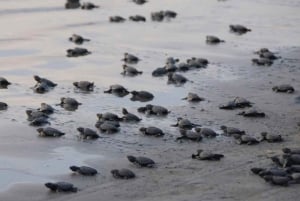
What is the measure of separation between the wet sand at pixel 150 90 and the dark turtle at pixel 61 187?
0.09 metres

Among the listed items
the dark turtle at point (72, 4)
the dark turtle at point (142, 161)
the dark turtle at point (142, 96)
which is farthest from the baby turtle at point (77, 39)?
the dark turtle at point (142, 161)

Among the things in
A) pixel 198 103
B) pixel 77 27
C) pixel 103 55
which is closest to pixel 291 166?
pixel 198 103

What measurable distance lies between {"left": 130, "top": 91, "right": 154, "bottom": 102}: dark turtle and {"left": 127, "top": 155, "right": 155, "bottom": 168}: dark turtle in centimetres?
367

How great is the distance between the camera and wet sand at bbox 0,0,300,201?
9.83 metres

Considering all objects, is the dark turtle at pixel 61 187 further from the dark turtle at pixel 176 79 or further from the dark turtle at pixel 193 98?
the dark turtle at pixel 176 79

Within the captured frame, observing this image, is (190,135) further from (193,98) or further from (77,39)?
(77,39)

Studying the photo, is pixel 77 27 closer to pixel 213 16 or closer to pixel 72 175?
pixel 213 16

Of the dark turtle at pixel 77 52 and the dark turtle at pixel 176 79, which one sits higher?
the dark turtle at pixel 77 52

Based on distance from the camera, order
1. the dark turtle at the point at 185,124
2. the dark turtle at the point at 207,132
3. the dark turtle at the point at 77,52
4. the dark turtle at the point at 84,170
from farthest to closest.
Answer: the dark turtle at the point at 77,52 < the dark turtle at the point at 185,124 < the dark turtle at the point at 207,132 < the dark turtle at the point at 84,170

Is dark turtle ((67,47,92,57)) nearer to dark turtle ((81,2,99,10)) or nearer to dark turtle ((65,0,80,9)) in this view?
dark turtle ((81,2,99,10))

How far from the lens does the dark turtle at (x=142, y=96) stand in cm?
1409

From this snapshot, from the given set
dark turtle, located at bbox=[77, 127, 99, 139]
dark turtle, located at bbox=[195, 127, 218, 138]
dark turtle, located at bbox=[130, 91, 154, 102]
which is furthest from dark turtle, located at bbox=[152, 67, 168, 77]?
dark turtle, located at bbox=[77, 127, 99, 139]

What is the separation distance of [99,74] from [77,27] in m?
5.46

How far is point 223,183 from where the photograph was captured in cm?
984
